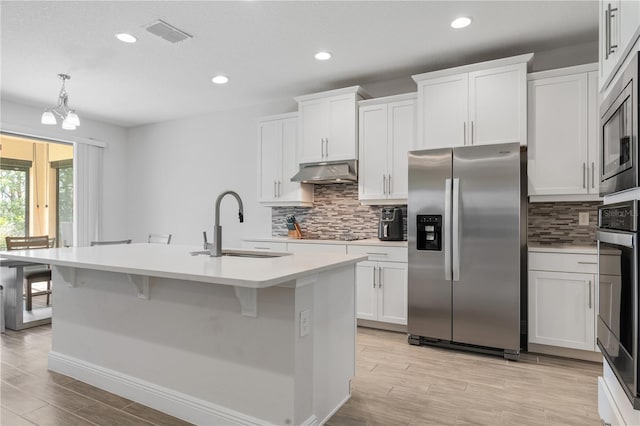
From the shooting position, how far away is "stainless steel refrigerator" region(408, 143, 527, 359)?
119 inches

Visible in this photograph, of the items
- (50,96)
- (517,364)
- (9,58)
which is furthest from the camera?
(50,96)

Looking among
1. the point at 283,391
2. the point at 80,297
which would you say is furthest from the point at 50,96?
the point at 283,391

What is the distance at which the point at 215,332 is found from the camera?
81.4 inches

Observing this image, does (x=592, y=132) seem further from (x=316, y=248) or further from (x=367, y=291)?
(x=316, y=248)

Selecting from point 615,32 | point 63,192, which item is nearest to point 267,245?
point 615,32

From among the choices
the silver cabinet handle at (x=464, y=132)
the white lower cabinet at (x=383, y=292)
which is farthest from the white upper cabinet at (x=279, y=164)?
the silver cabinet handle at (x=464, y=132)

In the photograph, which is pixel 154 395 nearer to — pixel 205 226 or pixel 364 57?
pixel 364 57

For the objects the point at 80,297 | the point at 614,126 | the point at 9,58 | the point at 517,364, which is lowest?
the point at 517,364

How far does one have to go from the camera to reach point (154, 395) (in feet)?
7.46

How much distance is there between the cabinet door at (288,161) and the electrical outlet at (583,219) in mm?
2814

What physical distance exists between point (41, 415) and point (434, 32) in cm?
374

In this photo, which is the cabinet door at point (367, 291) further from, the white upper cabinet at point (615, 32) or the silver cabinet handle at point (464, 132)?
the white upper cabinet at point (615, 32)

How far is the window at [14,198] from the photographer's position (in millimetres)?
5301

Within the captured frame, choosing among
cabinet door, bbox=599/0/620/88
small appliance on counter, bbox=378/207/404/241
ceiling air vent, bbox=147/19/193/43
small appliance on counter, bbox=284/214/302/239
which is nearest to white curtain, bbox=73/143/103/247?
small appliance on counter, bbox=284/214/302/239
